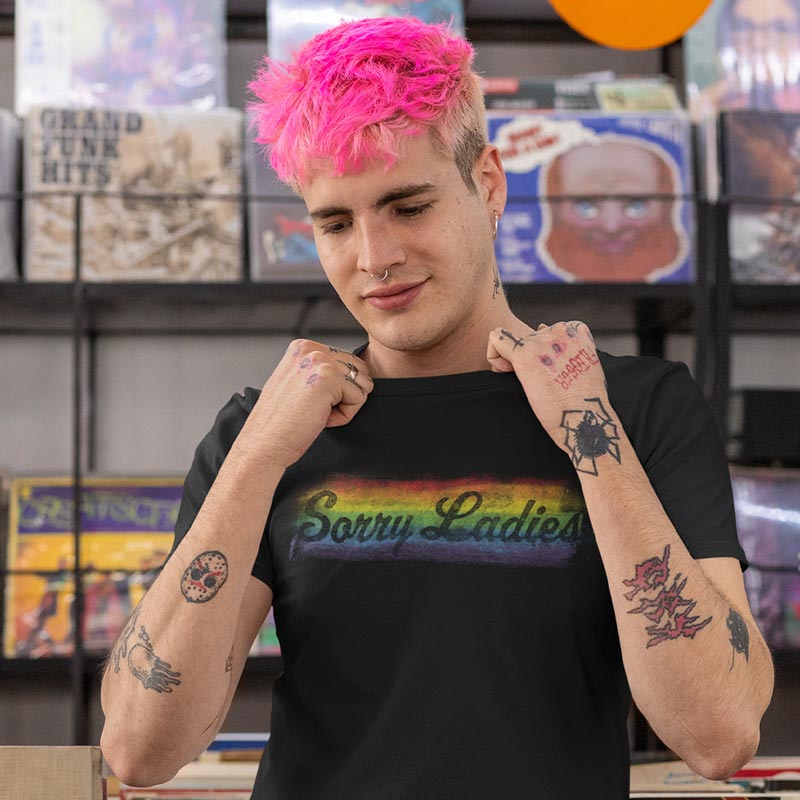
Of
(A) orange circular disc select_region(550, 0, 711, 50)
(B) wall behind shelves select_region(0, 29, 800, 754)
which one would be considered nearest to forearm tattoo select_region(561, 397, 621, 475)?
(A) orange circular disc select_region(550, 0, 711, 50)

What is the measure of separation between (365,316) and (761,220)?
4.51ft

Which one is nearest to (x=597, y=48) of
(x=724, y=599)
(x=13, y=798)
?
(x=724, y=599)

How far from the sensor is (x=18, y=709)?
7.32ft

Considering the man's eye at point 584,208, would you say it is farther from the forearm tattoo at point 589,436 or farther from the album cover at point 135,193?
the forearm tattoo at point 589,436

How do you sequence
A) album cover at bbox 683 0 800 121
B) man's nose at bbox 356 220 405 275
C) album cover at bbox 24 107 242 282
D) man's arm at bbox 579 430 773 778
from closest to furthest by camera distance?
man's arm at bbox 579 430 773 778 < man's nose at bbox 356 220 405 275 < album cover at bbox 24 107 242 282 < album cover at bbox 683 0 800 121

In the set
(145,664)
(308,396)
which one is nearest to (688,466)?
(308,396)

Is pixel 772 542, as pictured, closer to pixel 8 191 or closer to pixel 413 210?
pixel 413 210

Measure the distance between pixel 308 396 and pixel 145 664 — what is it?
24 centimetres

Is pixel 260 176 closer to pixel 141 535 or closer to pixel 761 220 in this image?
pixel 141 535

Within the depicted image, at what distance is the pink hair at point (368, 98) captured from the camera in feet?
2.95

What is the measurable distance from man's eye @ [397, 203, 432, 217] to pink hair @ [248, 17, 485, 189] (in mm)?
44

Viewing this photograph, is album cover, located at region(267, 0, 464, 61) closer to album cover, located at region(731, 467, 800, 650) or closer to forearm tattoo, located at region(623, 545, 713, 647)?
album cover, located at region(731, 467, 800, 650)

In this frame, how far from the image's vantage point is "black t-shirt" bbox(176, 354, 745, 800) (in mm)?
840

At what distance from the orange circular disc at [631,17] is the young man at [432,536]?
0.34 metres
